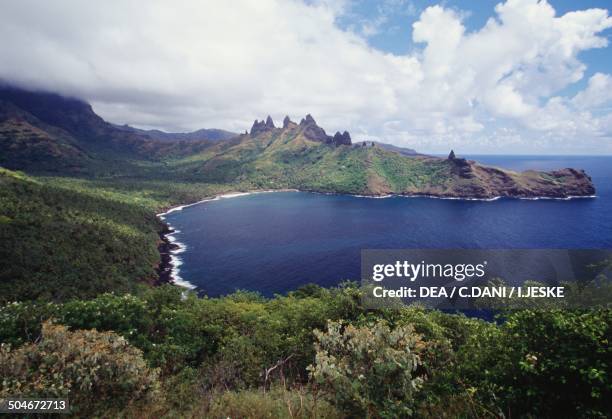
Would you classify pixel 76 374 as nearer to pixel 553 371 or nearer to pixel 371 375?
pixel 371 375

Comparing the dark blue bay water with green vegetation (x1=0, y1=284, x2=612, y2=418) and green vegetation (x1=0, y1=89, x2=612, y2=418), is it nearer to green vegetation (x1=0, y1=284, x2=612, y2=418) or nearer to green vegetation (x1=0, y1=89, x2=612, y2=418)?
green vegetation (x1=0, y1=89, x2=612, y2=418)

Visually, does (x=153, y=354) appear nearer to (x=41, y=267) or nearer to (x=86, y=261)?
(x=41, y=267)

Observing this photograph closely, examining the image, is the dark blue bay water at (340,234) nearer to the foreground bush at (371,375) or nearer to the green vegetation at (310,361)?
the green vegetation at (310,361)

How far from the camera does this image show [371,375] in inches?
421

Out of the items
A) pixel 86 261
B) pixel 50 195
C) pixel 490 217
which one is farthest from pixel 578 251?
pixel 50 195

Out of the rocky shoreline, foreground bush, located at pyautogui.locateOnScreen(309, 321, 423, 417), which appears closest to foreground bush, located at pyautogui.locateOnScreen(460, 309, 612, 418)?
foreground bush, located at pyautogui.locateOnScreen(309, 321, 423, 417)

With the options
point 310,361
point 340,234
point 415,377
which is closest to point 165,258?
point 340,234

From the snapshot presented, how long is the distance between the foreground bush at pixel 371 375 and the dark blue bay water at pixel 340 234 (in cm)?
6964

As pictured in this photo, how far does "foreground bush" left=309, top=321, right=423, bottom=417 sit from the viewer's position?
9961 millimetres

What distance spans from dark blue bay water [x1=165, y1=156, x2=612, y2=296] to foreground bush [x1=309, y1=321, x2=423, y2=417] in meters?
69.6

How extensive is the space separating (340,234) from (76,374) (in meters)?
121

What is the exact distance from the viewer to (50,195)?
109 m

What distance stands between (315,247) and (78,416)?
Answer: 102288 mm

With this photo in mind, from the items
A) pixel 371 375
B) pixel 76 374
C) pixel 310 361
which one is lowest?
pixel 310 361
